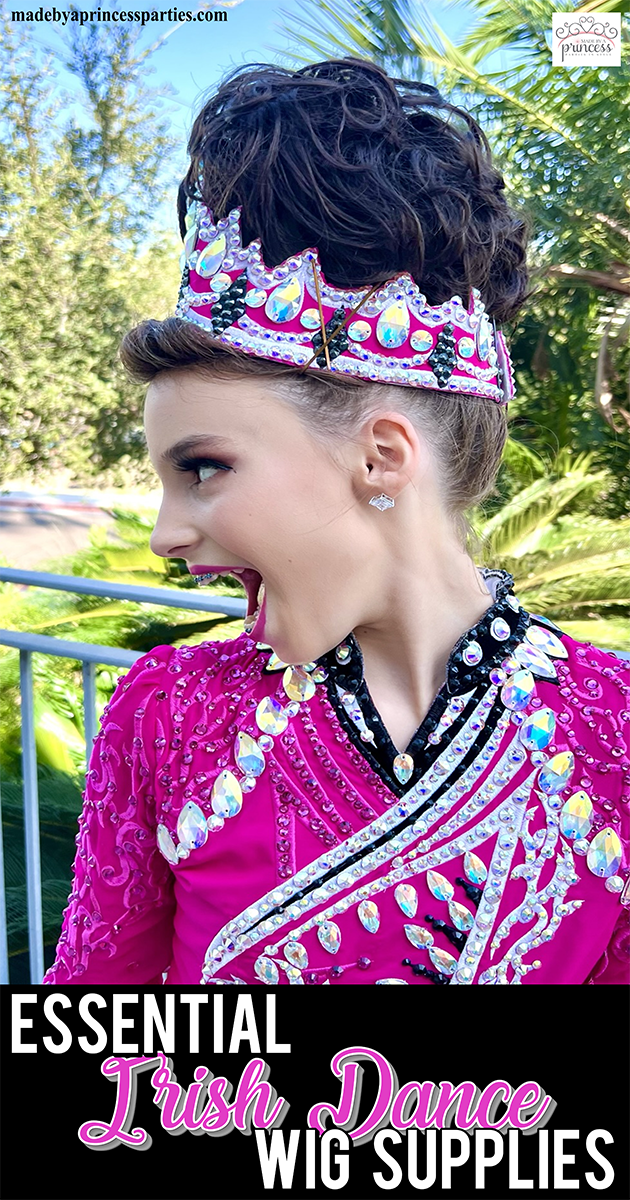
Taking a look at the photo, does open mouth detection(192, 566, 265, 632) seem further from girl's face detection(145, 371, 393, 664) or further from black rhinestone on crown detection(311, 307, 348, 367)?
black rhinestone on crown detection(311, 307, 348, 367)

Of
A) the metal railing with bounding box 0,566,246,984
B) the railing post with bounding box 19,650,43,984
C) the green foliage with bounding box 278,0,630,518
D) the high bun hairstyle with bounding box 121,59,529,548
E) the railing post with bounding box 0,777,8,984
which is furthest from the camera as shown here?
the green foliage with bounding box 278,0,630,518

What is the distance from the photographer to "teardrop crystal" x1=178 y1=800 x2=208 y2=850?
1020mm

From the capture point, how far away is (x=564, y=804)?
3.28 feet

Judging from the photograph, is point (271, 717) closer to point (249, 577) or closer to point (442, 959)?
point (249, 577)

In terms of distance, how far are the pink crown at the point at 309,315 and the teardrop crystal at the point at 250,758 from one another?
373 mm

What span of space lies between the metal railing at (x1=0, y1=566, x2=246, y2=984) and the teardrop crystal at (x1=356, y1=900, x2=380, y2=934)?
24.9 inches

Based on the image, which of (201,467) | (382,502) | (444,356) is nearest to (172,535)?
(201,467)

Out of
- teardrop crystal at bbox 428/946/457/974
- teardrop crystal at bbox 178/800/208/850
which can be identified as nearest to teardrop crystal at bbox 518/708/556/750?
teardrop crystal at bbox 428/946/457/974

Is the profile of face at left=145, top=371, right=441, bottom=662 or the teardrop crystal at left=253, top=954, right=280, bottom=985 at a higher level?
the profile of face at left=145, top=371, right=441, bottom=662

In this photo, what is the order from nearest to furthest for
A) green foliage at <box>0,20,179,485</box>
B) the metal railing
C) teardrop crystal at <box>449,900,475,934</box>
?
teardrop crystal at <box>449,900,475,934</box>
the metal railing
green foliage at <box>0,20,179,485</box>

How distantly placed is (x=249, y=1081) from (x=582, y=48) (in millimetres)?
5510

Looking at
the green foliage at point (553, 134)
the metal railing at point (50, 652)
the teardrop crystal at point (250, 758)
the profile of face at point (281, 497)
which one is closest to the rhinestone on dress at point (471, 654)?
the profile of face at point (281, 497)

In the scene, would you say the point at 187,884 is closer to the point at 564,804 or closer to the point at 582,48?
the point at 564,804

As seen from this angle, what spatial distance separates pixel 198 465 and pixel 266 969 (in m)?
0.50
